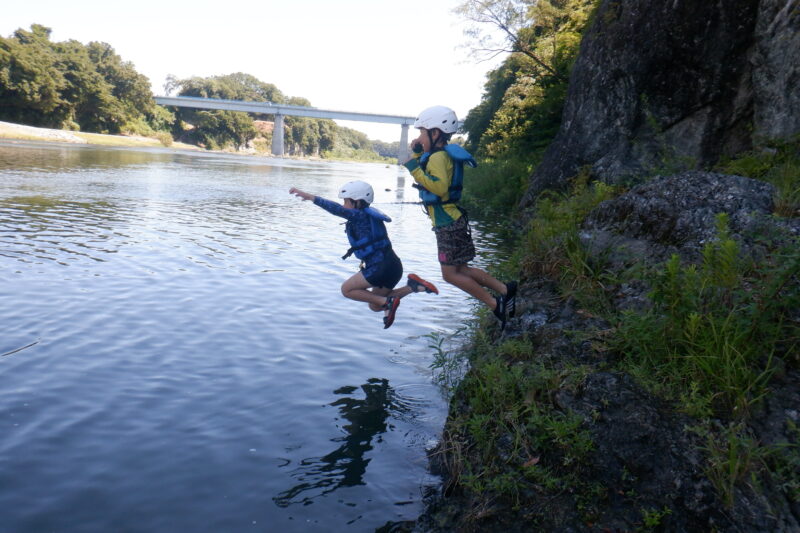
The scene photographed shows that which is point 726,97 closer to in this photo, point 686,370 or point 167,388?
point 686,370

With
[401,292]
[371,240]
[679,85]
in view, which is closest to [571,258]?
[401,292]

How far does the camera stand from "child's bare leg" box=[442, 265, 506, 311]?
675cm

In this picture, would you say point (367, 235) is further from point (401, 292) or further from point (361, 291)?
point (401, 292)

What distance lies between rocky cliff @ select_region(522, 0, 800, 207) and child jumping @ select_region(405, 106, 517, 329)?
601cm

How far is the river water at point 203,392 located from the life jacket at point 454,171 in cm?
201

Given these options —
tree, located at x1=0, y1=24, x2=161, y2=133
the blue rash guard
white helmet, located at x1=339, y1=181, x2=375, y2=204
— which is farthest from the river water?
tree, located at x1=0, y1=24, x2=161, y2=133

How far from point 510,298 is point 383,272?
6.13ft

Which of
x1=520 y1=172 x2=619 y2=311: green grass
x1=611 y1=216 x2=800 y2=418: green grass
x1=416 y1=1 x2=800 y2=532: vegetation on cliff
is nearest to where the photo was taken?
x1=416 y1=1 x2=800 y2=532: vegetation on cliff

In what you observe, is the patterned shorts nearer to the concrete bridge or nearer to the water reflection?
the water reflection

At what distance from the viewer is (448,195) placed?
6637mm

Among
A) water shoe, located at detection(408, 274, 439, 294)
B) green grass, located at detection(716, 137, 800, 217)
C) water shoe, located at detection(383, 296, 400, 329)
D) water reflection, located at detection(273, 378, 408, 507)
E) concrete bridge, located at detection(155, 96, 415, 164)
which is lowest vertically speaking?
water reflection, located at detection(273, 378, 408, 507)

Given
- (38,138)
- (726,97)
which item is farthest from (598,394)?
(38,138)

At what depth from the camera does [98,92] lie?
276ft

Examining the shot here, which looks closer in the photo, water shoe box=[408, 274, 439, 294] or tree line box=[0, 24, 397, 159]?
water shoe box=[408, 274, 439, 294]
